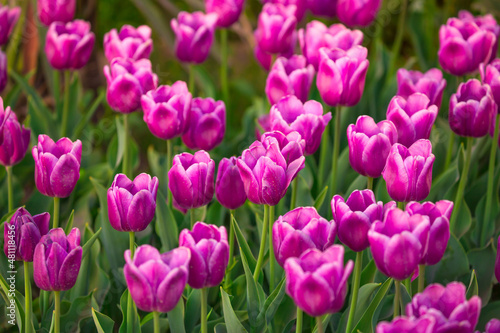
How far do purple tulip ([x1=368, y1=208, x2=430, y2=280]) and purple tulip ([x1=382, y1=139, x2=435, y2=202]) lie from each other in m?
0.16

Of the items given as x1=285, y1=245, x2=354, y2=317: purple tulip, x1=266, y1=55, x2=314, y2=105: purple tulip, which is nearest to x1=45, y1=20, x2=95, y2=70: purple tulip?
x1=266, y1=55, x2=314, y2=105: purple tulip

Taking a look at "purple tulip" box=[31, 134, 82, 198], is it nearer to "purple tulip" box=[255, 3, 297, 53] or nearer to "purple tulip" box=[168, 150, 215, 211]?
"purple tulip" box=[168, 150, 215, 211]

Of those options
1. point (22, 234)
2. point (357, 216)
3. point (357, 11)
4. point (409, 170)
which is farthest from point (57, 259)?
point (357, 11)

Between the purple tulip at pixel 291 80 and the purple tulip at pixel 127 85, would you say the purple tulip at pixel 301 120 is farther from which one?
the purple tulip at pixel 127 85

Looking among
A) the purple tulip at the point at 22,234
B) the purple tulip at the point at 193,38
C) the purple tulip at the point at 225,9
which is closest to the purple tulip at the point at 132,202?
the purple tulip at the point at 22,234

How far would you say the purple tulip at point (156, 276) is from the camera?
0.82 metres

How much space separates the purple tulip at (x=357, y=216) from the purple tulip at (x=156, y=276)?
0.23 meters

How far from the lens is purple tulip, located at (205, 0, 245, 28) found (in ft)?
5.71

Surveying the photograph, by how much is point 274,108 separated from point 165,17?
1.44 m

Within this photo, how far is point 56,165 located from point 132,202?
0.60 feet

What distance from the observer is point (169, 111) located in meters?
1.21

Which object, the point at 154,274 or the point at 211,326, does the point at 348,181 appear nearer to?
the point at 211,326

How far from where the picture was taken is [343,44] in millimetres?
1456

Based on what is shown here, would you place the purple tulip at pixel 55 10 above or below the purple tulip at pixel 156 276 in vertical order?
above
